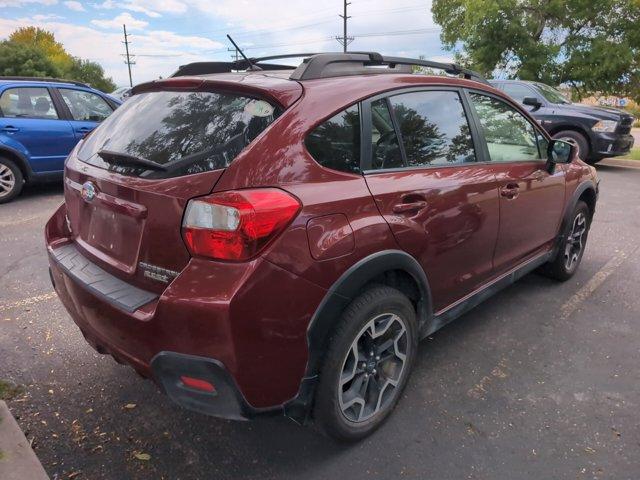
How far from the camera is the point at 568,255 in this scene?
4.32 m

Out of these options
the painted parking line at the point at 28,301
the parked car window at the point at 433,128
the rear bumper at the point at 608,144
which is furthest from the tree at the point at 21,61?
the parked car window at the point at 433,128

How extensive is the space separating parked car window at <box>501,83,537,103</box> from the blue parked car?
868 cm

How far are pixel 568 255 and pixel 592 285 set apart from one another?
0.37 m

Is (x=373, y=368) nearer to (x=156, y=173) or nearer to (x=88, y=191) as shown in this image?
(x=156, y=173)

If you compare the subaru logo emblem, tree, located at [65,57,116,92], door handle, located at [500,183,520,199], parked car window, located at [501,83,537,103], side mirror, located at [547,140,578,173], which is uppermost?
the subaru logo emblem

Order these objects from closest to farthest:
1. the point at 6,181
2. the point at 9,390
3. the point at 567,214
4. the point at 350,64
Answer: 1. the point at 350,64
2. the point at 9,390
3. the point at 567,214
4. the point at 6,181

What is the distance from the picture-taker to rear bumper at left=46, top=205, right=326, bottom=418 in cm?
182

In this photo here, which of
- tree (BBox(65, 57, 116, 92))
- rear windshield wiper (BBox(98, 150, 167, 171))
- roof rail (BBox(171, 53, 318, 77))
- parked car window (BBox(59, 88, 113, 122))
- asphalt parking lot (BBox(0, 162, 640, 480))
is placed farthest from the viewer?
tree (BBox(65, 57, 116, 92))

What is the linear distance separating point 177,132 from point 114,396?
1.54 meters

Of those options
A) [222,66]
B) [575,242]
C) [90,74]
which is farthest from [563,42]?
[90,74]

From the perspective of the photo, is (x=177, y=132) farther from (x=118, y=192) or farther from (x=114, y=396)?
(x=114, y=396)

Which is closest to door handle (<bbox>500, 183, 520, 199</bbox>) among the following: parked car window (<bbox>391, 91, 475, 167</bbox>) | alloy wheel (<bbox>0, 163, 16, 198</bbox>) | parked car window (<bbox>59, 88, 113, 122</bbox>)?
parked car window (<bbox>391, 91, 475, 167</bbox>)

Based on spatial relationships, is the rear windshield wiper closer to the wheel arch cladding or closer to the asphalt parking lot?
the wheel arch cladding

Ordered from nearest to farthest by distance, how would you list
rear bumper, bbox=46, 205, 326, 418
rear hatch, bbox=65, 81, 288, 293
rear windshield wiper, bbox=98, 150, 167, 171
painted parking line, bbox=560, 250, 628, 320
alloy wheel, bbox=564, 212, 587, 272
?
1. rear bumper, bbox=46, 205, 326, 418
2. rear hatch, bbox=65, 81, 288, 293
3. rear windshield wiper, bbox=98, 150, 167, 171
4. painted parking line, bbox=560, 250, 628, 320
5. alloy wheel, bbox=564, 212, 587, 272
